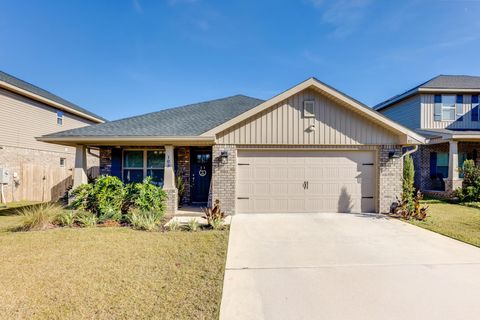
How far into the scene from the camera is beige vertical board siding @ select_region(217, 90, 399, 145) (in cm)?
830

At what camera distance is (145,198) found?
7547 mm

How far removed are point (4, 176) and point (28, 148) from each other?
7.71 feet

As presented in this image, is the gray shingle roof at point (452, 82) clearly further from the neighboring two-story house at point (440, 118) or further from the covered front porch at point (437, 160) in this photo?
the covered front porch at point (437, 160)

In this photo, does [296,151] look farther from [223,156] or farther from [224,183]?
[224,183]

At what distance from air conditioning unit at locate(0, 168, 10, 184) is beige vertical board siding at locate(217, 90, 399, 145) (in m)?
10.9

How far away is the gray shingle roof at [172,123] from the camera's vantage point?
26.9 ft

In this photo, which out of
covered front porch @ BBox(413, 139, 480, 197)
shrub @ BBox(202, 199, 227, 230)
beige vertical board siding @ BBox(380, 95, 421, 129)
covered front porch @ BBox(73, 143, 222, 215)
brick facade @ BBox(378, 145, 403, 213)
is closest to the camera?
shrub @ BBox(202, 199, 227, 230)

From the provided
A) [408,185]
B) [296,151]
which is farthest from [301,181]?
[408,185]

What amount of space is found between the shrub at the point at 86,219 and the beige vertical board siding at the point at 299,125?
4.47m

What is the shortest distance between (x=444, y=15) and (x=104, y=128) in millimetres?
13330

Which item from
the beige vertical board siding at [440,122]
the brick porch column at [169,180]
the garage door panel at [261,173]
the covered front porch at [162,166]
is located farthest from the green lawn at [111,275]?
the beige vertical board siding at [440,122]

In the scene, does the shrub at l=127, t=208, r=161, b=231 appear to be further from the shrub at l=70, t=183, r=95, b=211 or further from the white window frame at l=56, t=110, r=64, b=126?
the white window frame at l=56, t=110, r=64, b=126

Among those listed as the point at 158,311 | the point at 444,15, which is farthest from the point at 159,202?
the point at 444,15

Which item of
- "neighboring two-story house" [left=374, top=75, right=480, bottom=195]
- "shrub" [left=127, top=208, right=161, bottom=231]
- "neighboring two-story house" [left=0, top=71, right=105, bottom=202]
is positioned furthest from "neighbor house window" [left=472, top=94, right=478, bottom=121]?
"neighboring two-story house" [left=0, top=71, right=105, bottom=202]
